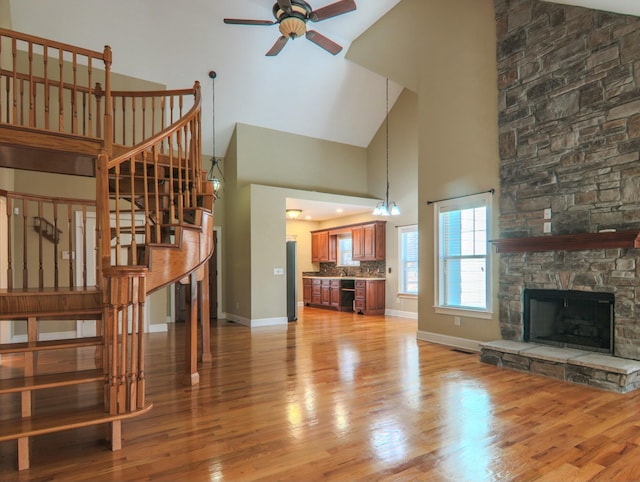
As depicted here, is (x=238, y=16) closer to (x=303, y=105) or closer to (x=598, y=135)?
(x=303, y=105)

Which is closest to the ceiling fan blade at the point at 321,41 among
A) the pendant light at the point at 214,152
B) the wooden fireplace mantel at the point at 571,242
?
the pendant light at the point at 214,152

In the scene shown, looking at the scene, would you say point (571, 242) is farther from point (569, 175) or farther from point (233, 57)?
point (233, 57)

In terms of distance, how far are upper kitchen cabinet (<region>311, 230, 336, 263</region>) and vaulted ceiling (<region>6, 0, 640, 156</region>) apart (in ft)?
9.23

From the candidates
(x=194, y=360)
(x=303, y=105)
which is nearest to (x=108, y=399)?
(x=194, y=360)

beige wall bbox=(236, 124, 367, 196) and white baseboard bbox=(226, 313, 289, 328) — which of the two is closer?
white baseboard bbox=(226, 313, 289, 328)

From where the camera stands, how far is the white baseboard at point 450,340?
5.37 metres

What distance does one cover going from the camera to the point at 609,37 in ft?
13.3

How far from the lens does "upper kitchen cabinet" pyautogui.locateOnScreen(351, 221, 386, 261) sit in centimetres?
920

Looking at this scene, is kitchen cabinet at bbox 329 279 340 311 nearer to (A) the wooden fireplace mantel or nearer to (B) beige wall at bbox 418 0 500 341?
(B) beige wall at bbox 418 0 500 341

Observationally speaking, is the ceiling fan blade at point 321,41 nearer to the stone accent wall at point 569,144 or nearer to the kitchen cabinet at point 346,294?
the stone accent wall at point 569,144

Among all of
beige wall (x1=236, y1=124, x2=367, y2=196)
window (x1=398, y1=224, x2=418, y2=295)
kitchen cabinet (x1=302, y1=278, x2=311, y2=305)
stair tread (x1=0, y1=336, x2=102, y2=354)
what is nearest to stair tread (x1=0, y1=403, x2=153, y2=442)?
stair tread (x1=0, y1=336, x2=102, y2=354)

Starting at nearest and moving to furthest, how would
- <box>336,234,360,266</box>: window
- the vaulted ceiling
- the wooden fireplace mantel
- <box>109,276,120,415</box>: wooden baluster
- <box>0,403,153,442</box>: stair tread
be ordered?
1. <box>0,403,153,442</box>: stair tread
2. <box>109,276,120,415</box>: wooden baluster
3. the wooden fireplace mantel
4. the vaulted ceiling
5. <box>336,234,360,266</box>: window

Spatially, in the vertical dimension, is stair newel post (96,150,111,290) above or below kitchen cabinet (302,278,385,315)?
above

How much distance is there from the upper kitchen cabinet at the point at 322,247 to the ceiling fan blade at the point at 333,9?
6411 mm
